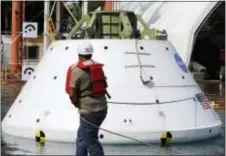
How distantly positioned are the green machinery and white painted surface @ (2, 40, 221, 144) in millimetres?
526

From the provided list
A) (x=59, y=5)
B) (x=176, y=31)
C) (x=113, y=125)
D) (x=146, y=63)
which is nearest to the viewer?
(x=113, y=125)

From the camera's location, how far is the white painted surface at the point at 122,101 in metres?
10.1

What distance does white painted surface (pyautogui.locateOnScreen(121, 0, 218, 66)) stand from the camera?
82.3ft

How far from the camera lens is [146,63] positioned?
424 inches

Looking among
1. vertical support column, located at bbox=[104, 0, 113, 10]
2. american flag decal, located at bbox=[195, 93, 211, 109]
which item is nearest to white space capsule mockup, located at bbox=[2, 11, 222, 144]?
american flag decal, located at bbox=[195, 93, 211, 109]

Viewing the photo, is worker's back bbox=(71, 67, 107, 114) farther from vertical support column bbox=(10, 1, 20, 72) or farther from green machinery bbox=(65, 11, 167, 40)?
vertical support column bbox=(10, 1, 20, 72)

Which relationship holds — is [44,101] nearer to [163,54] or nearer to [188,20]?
[163,54]

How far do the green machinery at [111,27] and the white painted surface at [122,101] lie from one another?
1.73ft

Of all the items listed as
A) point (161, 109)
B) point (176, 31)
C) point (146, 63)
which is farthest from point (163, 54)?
point (176, 31)

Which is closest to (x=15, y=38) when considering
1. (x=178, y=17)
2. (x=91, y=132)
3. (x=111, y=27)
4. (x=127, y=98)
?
(x=178, y=17)

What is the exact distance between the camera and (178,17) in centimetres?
2641

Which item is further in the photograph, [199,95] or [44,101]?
[199,95]

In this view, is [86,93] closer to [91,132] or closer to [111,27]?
[91,132]

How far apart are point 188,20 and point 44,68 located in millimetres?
15465
